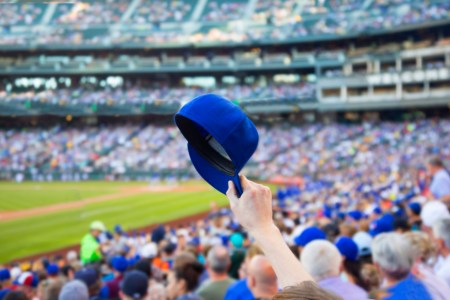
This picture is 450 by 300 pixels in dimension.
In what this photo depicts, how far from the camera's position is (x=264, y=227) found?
A: 189 centimetres

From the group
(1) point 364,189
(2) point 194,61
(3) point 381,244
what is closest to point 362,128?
(2) point 194,61

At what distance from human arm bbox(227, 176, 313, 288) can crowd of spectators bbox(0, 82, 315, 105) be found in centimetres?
4050

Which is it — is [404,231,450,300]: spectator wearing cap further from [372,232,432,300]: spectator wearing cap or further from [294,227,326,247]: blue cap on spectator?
[294,227,326,247]: blue cap on spectator

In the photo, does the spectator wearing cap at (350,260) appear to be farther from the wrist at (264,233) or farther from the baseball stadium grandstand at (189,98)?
the baseball stadium grandstand at (189,98)

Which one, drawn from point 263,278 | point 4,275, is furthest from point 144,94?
point 263,278

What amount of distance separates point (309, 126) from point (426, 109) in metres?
9.87

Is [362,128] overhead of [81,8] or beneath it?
beneath

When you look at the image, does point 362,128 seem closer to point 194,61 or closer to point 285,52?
point 285,52

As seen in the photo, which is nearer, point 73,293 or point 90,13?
point 73,293

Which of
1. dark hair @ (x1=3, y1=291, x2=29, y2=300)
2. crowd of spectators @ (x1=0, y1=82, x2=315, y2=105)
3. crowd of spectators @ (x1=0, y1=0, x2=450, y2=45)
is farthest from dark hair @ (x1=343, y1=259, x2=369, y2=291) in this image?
crowd of spectators @ (x1=0, y1=0, x2=450, y2=45)

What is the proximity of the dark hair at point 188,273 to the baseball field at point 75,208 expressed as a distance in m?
12.6

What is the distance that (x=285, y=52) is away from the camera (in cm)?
4984

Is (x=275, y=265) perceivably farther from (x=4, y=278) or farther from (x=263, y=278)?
(x=4, y=278)

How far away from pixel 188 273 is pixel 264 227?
2990mm
